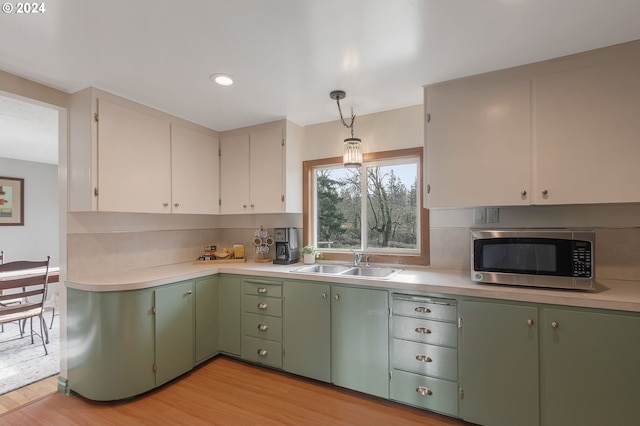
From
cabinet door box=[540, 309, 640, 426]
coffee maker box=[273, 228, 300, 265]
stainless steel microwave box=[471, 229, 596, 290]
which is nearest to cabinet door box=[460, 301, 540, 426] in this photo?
cabinet door box=[540, 309, 640, 426]

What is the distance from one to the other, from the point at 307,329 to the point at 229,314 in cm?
82

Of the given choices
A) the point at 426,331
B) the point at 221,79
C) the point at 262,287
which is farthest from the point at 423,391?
the point at 221,79

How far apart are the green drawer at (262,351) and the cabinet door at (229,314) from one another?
0.31 ft

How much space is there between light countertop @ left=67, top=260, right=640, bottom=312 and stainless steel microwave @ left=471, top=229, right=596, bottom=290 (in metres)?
0.06

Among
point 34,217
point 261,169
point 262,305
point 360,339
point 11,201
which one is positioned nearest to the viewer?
Answer: point 360,339

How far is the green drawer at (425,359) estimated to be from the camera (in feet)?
6.29

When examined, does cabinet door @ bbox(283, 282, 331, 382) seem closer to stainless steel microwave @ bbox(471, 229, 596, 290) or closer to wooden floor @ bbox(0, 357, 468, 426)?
wooden floor @ bbox(0, 357, 468, 426)

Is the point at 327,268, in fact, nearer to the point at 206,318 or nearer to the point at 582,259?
the point at 206,318

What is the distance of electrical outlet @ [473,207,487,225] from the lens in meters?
2.35

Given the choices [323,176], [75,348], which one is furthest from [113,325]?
[323,176]

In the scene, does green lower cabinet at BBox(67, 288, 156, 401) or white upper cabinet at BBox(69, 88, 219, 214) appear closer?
green lower cabinet at BBox(67, 288, 156, 401)

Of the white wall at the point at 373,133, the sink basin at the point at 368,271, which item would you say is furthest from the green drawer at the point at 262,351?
the white wall at the point at 373,133

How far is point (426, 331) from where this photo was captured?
199 centimetres

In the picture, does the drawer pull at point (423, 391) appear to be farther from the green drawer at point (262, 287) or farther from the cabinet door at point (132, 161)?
the cabinet door at point (132, 161)
